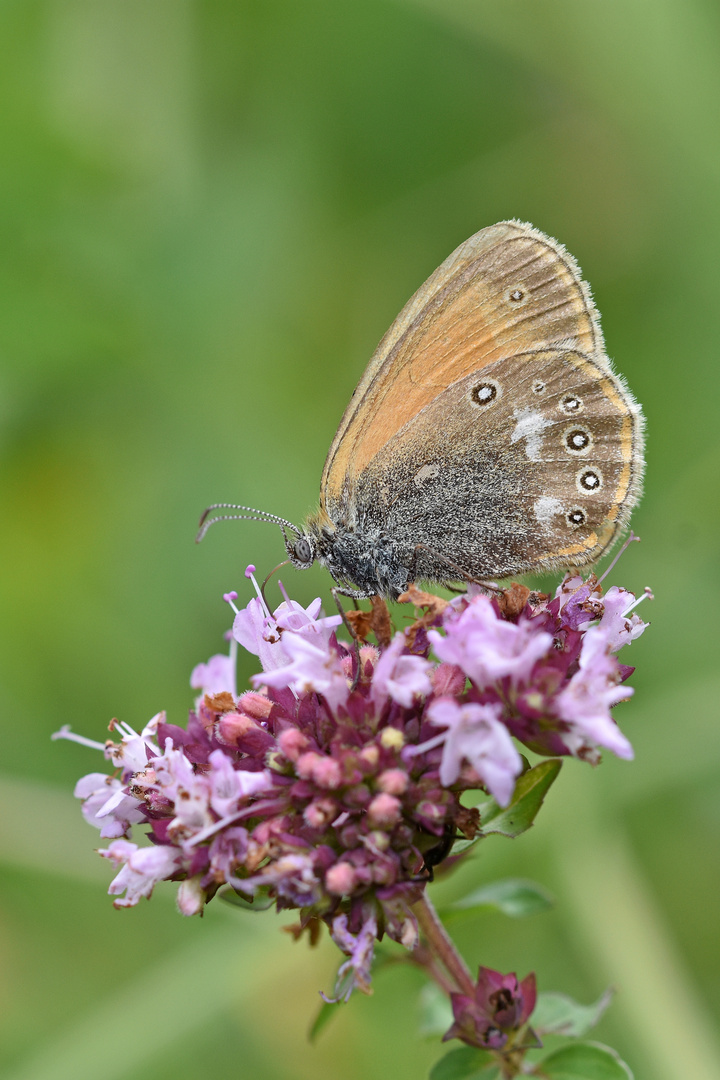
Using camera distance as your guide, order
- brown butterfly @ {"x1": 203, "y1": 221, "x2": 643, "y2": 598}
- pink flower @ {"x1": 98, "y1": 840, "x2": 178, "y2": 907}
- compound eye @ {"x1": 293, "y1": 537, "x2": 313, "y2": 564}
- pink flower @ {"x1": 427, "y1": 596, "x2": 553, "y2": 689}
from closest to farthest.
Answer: pink flower @ {"x1": 427, "y1": 596, "x2": 553, "y2": 689}
pink flower @ {"x1": 98, "y1": 840, "x2": 178, "y2": 907}
brown butterfly @ {"x1": 203, "y1": 221, "x2": 643, "y2": 598}
compound eye @ {"x1": 293, "y1": 537, "x2": 313, "y2": 564}

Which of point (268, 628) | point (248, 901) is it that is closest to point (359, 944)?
point (248, 901)

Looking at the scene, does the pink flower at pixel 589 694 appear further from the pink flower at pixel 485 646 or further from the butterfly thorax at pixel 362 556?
the butterfly thorax at pixel 362 556

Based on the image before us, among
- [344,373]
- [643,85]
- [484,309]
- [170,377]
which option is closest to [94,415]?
[170,377]

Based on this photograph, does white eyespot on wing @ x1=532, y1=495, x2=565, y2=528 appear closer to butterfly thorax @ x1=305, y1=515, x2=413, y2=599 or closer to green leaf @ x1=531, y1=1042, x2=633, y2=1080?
butterfly thorax @ x1=305, y1=515, x2=413, y2=599

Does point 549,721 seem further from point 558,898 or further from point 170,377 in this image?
point 170,377

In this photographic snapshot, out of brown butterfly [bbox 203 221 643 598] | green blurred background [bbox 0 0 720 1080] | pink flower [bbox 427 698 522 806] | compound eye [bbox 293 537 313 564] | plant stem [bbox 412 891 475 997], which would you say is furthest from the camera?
green blurred background [bbox 0 0 720 1080]

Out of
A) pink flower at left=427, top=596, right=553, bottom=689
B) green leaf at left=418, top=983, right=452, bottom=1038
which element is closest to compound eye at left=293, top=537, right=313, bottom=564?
pink flower at left=427, top=596, right=553, bottom=689

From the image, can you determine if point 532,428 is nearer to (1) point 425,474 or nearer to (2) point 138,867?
(1) point 425,474

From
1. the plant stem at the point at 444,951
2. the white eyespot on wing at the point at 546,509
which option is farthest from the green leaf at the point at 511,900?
the white eyespot on wing at the point at 546,509
